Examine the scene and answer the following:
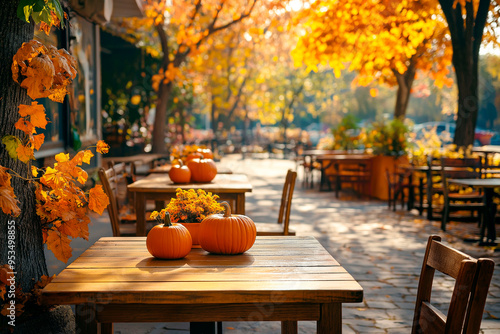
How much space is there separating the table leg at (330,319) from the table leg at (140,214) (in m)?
3.38

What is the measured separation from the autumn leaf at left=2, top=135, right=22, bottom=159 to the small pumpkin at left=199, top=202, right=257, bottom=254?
113 cm

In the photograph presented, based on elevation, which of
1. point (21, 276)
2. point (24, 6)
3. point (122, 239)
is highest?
point (24, 6)

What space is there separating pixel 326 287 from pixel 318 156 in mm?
13199

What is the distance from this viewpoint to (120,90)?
15.7 metres

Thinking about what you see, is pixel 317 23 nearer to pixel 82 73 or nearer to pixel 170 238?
pixel 82 73

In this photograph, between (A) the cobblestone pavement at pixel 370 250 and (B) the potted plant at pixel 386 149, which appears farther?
(B) the potted plant at pixel 386 149

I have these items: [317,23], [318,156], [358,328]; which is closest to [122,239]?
[358,328]

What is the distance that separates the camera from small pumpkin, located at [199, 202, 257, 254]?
2.88 meters

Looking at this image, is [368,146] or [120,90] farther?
[120,90]

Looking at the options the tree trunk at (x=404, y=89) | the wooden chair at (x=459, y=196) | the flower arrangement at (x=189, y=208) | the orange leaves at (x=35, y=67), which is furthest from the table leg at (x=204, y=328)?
the tree trunk at (x=404, y=89)

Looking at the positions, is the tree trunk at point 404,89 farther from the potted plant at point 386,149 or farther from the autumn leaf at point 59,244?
the autumn leaf at point 59,244

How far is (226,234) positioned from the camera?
2.88 m

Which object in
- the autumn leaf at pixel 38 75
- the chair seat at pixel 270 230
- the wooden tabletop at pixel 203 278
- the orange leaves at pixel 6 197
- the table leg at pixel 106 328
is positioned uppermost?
the autumn leaf at pixel 38 75

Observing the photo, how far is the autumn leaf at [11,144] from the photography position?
3.11 m
